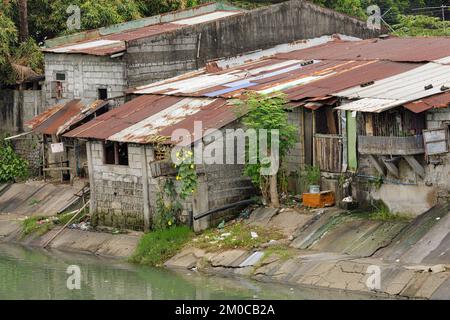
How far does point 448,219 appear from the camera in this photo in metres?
23.0

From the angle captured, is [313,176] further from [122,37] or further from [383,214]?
[122,37]

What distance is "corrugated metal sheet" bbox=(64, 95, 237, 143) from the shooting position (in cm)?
2664

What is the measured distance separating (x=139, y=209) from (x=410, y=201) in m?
6.19

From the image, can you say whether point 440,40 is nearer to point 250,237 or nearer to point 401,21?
point 250,237

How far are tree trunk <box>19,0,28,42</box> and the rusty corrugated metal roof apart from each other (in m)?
3.33

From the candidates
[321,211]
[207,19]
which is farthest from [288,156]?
[207,19]

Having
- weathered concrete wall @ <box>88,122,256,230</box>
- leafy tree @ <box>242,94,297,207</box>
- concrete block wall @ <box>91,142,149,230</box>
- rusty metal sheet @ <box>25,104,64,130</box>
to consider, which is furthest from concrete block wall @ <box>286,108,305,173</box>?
rusty metal sheet @ <box>25,104,64,130</box>

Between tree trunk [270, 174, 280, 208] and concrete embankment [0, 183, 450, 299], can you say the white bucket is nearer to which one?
concrete embankment [0, 183, 450, 299]

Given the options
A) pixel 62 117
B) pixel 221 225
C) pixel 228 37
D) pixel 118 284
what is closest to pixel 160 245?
pixel 221 225

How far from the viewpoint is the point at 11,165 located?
33188mm

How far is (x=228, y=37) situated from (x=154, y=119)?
16.3 feet

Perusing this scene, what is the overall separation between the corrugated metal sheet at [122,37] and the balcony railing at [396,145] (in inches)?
340

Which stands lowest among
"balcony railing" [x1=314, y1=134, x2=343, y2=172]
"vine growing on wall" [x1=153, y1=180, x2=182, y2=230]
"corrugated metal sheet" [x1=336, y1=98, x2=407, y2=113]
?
"vine growing on wall" [x1=153, y1=180, x2=182, y2=230]

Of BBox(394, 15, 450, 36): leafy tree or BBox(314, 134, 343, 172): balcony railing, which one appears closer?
BBox(314, 134, 343, 172): balcony railing
